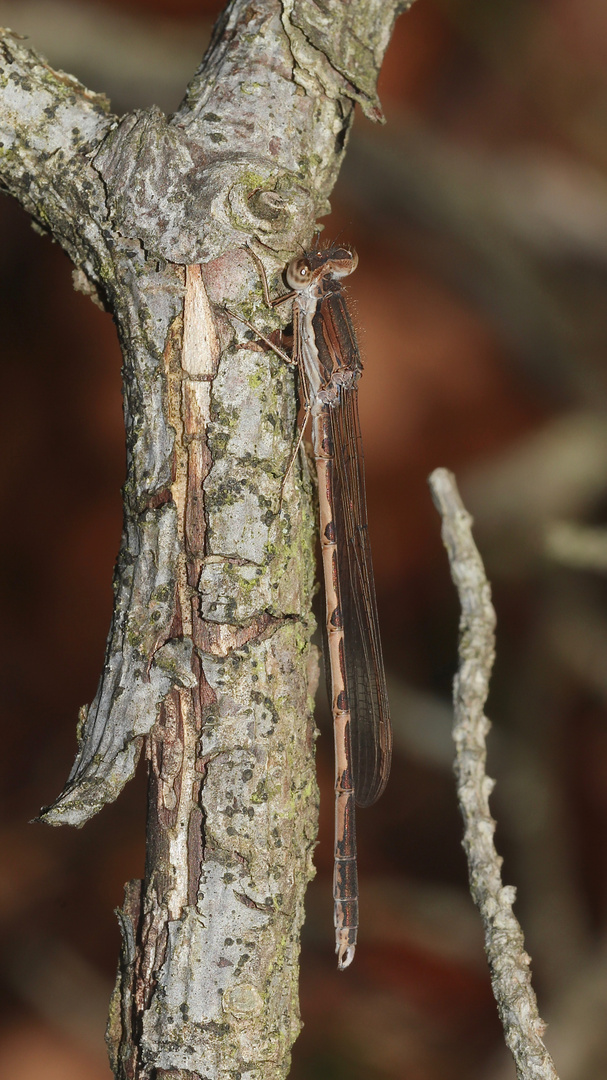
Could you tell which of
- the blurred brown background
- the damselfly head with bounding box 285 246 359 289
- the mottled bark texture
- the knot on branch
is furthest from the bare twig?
the blurred brown background

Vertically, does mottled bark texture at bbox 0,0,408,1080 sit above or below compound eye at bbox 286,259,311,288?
below

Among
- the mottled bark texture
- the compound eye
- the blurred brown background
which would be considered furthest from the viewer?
the blurred brown background

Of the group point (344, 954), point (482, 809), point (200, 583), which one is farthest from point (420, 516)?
point (200, 583)

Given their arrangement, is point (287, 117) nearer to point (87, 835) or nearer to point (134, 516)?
point (134, 516)

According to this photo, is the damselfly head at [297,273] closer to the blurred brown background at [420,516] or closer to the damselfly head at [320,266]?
the damselfly head at [320,266]

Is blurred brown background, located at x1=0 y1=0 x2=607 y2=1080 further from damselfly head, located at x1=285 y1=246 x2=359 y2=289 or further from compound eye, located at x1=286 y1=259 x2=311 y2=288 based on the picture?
compound eye, located at x1=286 y1=259 x2=311 y2=288
